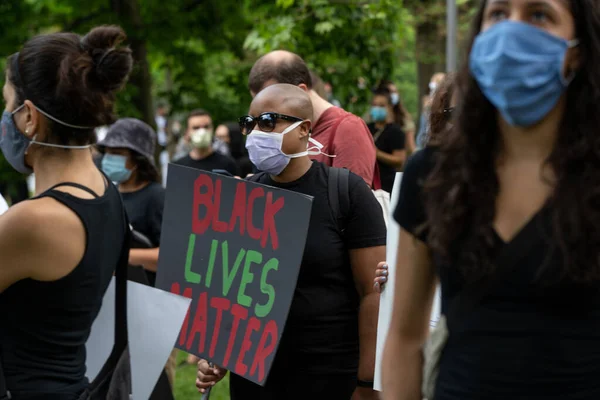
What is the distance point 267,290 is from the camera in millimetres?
3566

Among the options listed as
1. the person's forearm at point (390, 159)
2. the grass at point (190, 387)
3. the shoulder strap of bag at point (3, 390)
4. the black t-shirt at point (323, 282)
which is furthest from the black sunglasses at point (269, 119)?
the person's forearm at point (390, 159)

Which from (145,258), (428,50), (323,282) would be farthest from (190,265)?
(428,50)

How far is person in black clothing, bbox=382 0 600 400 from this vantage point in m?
2.05

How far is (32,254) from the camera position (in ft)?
8.92

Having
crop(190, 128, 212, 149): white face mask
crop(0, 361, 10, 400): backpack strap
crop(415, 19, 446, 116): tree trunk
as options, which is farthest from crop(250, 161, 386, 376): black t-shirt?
crop(415, 19, 446, 116): tree trunk

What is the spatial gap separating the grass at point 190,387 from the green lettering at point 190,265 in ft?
10.9

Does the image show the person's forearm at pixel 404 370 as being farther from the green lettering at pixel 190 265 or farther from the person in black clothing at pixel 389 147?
the person in black clothing at pixel 389 147

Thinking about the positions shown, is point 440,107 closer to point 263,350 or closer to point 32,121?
point 263,350

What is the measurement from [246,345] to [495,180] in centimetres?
170

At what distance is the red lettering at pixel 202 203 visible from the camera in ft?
12.6

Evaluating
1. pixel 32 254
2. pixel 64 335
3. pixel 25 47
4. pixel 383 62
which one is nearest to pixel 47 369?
pixel 64 335

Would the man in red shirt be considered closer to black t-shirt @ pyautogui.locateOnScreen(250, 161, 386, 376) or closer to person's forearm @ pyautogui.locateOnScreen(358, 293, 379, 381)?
black t-shirt @ pyautogui.locateOnScreen(250, 161, 386, 376)

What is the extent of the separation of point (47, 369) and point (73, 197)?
0.51 m

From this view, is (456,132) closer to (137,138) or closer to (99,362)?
(99,362)
